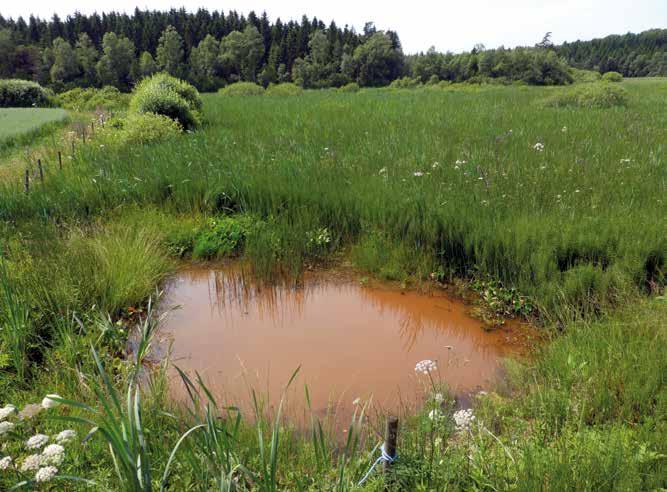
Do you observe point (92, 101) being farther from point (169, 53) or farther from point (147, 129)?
point (169, 53)

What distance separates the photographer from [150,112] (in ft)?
33.2

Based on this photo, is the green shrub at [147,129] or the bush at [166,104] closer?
the green shrub at [147,129]

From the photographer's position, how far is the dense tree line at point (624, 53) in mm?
70250

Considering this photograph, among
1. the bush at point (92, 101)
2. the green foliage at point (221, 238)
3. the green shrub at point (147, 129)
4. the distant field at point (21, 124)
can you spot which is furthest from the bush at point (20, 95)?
the green foliage at point (221, 238)

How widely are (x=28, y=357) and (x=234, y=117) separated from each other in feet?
35.0

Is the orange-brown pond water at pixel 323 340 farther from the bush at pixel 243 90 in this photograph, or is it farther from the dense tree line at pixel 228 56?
Answer: the dense tree line at pixel 228 56

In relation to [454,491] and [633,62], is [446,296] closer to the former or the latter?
[454,491]

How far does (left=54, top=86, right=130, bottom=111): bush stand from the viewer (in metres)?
20.2

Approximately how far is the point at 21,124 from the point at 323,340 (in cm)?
1332

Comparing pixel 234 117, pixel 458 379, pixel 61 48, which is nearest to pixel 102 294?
pixel 458 379

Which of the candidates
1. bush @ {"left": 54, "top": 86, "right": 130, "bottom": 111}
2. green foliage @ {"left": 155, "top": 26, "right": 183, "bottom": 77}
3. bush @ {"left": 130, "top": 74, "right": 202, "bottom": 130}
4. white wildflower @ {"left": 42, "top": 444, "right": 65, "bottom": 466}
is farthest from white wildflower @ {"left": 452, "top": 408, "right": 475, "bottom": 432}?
green foliage @ {"left": 155, "top": 26, "right": 183, "bottom": 77}

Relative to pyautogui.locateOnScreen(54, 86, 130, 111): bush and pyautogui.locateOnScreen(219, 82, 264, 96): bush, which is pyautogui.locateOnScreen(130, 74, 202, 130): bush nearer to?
pyautogui.locateOnScreen(54, 86, 130, 111): bush

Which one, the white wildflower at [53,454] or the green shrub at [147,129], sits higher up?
the green shrub at [147,129]

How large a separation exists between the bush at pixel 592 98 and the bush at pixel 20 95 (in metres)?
22.1
